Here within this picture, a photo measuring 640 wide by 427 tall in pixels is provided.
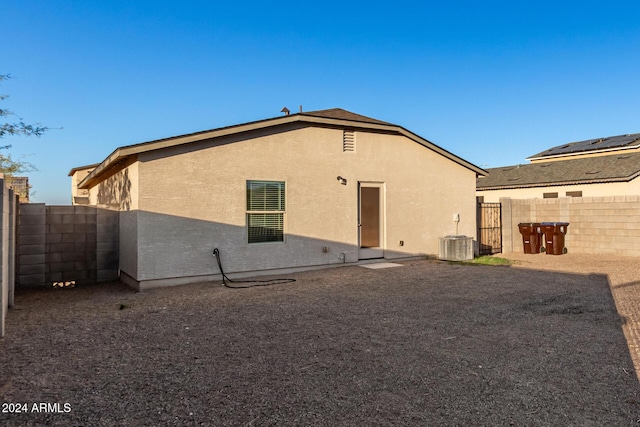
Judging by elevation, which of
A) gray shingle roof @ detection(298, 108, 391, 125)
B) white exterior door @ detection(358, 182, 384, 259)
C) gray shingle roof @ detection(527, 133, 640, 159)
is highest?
gray shingle roof @ detection(527, 133, 640, 159)

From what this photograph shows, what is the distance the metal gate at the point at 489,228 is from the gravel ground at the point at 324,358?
641 centimetres

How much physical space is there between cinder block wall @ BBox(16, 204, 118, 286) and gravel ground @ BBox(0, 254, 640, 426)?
0.97 metres

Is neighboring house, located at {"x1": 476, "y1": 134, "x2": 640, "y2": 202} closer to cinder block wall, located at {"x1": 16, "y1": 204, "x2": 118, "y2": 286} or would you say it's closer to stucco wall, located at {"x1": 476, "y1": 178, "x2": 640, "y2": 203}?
stucco wall, located at {"x1": 476, "y1": 178, "x2": 640, "y2": 203}

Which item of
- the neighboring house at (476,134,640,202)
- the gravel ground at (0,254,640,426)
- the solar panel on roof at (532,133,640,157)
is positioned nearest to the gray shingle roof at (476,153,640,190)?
the neighboring house at (476,134,640,202)

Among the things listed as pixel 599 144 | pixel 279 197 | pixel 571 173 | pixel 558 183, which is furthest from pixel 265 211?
pixel 599 144

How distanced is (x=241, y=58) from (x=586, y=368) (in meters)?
15.0

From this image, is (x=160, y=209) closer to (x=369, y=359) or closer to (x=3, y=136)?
(x=369, y=359)

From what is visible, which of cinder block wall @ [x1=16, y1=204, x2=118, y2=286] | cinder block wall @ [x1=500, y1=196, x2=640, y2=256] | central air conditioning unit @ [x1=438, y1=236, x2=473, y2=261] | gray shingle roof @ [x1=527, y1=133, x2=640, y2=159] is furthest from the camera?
gray shingle roof @ [x1=527, y1=133, x2=640, y2=159]

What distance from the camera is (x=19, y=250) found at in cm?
800

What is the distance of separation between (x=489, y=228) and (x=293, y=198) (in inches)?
345

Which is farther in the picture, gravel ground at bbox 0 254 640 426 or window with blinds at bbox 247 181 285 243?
window with blinds at bbox 247 181 285 243

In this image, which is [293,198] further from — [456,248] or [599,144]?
[599,144]

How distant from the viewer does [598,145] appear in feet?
89.6

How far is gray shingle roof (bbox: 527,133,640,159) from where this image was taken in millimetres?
25505
